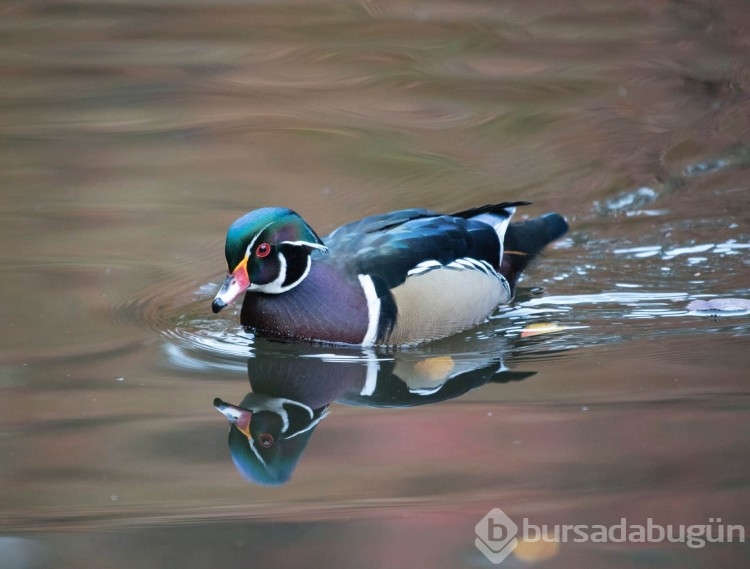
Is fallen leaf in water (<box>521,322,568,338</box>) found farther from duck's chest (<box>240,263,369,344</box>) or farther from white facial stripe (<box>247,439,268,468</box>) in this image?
white facial stripe (<box>247,439,268,468</box>)

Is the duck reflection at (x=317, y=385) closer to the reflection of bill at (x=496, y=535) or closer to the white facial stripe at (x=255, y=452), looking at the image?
the white facial stripe at (x=255, y=452)

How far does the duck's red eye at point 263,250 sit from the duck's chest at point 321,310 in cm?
26

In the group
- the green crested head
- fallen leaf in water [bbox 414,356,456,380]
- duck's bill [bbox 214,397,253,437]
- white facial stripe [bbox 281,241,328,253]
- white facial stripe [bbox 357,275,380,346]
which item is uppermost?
the green crested head

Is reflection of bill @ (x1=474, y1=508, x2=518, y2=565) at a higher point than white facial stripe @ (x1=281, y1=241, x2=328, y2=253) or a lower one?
lower

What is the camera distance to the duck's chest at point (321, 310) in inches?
227

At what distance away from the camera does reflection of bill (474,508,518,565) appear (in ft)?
12.7

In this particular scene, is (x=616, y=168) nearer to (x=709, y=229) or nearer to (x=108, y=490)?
(x=709, y=229)

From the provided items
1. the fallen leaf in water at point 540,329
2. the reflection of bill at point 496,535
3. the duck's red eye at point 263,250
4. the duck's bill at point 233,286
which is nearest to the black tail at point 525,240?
the fallen leaf in water at point 540,329

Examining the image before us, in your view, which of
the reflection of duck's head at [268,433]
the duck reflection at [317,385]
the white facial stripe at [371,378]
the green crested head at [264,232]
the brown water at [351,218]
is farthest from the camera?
the green crested head at [264,232]

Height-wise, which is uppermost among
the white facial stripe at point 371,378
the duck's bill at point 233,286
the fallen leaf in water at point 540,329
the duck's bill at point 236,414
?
the duck's bill at point 233,286

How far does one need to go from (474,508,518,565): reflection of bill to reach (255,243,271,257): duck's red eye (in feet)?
6.91

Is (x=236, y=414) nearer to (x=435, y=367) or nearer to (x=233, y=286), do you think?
(x=233, y=286)

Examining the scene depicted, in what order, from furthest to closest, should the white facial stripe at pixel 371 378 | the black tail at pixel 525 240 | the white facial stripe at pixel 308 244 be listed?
the black tail at pixel 525 240
the white facial stripe at pixel 308 244
the white facial stripe at pixel 371 378

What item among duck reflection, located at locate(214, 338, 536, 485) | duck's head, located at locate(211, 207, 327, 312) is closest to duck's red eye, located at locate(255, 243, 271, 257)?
duck's head, located at locate(211, 207, 327, 312)
